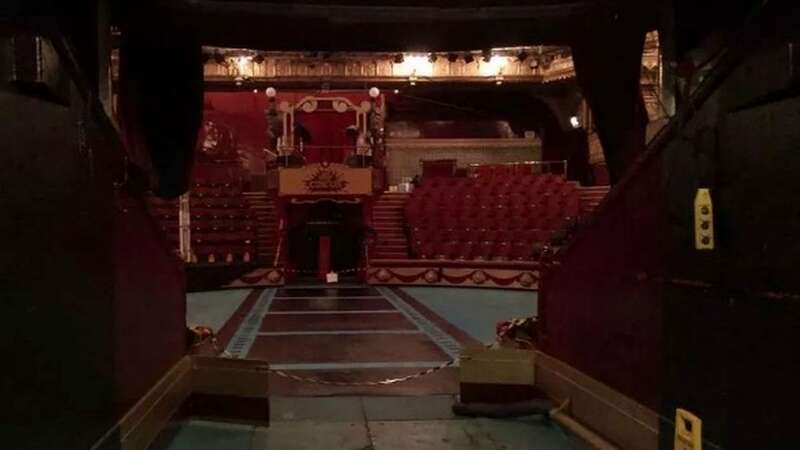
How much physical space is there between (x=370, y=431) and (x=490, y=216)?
12613 mm

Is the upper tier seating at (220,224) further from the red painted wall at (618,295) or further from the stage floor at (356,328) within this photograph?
the red painted wall at (618,295)

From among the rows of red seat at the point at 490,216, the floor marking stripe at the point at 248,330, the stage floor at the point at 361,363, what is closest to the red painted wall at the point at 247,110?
the rows of red seat at the point at 490,216

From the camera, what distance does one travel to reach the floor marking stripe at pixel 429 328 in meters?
6.80

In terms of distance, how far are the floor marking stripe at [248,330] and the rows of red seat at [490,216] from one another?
16.4 feet

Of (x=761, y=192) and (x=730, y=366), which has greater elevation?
(x=761, y=192)

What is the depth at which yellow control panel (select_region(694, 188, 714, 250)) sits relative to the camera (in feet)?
7.38

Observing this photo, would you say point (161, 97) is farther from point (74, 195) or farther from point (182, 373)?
point (74, 195)

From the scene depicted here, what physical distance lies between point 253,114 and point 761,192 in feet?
70.1

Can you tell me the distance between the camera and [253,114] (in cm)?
2236

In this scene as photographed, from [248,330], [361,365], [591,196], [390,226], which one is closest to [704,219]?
[361,365]

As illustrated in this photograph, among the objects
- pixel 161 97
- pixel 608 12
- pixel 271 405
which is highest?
pixel 608 12

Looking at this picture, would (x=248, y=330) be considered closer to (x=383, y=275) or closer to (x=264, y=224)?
(x=383, y=275)

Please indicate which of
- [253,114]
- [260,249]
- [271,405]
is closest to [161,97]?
[271,405]

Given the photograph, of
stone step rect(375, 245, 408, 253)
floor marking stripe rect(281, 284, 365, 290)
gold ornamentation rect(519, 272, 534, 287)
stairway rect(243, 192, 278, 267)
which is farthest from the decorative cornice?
gold ornamentation rect(519, 272, 534, 287)
